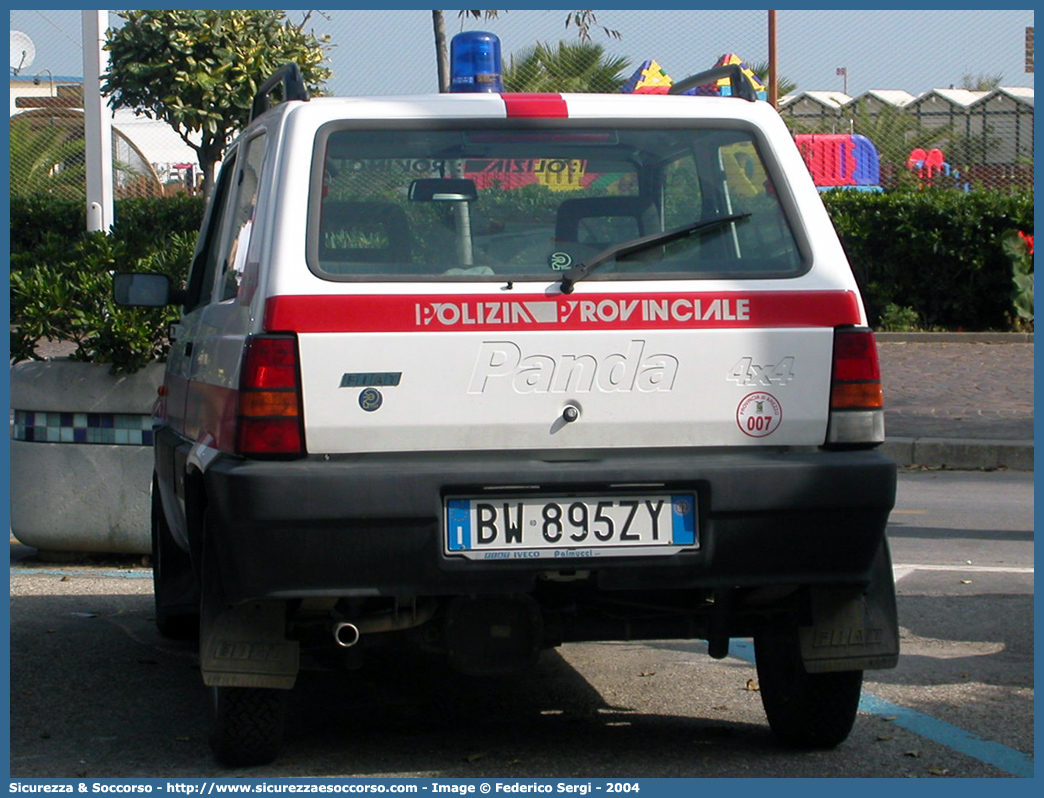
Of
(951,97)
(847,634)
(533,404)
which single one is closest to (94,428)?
(533,404)

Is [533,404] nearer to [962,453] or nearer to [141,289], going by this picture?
[141,289]

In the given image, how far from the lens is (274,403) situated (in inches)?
143

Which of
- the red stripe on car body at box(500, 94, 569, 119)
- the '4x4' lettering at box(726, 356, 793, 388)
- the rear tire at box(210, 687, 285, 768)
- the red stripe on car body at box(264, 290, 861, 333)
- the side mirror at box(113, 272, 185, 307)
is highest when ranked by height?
the red stripe on car body at box(500, 94, 569, 119)

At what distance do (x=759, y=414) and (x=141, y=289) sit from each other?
94.8 inches

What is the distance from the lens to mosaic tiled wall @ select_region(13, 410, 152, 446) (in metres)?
6.95

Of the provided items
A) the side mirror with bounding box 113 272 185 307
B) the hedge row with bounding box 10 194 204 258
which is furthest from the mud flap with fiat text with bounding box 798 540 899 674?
the hedge row with bounding box 10 194 204 258

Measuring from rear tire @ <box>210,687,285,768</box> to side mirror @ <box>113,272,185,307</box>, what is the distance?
1.67 m

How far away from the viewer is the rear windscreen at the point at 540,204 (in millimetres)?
3836

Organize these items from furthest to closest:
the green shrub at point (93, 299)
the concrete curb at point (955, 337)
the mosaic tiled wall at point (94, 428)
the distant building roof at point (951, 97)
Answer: the distant building roof at point (951, 97)
the concrete curb at point (955, 337)
the mosaic tiled wall at point (94, 428)
the green shrub at point (93, 299)

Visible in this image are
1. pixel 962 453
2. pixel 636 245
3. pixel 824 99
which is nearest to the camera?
pixel 636 245

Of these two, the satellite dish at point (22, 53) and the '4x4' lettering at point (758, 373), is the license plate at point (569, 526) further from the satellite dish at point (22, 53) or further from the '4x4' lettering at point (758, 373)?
the satellite dish at point (22, 53)

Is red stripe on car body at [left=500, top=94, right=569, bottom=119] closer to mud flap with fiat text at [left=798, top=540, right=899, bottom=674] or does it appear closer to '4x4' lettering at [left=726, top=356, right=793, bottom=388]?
'4x4' lettering at [left=726, top=356, right=793, bottom=388]

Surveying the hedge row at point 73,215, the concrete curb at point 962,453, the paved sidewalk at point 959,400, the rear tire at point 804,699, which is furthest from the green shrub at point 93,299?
the hedge row at point 73,215

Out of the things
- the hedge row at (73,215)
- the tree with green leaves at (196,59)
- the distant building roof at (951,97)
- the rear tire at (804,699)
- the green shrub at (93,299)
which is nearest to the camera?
the rear tire at (804,699)
